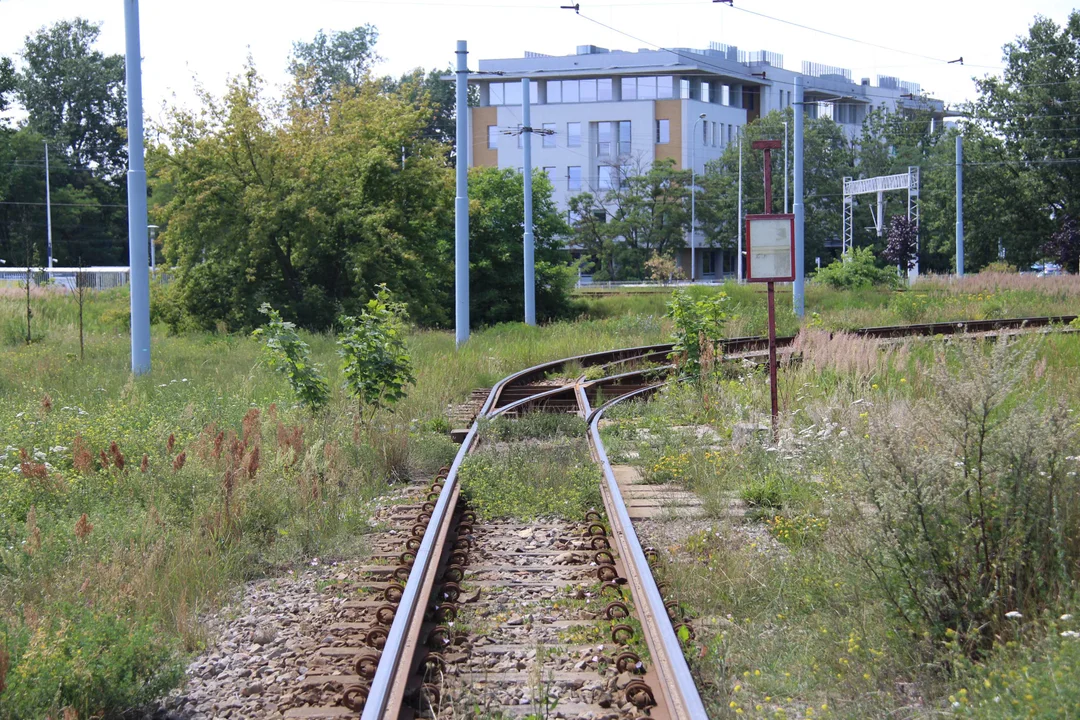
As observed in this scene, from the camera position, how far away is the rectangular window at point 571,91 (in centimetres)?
8675

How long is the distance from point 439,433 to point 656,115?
256ft

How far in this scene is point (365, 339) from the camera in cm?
1249

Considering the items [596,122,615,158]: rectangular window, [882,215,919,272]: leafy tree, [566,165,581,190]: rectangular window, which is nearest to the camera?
[882,215,919,272]: leafy tree

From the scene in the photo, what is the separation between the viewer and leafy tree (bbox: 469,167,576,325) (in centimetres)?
4516

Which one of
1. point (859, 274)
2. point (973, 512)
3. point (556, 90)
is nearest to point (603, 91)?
point (556, 90)

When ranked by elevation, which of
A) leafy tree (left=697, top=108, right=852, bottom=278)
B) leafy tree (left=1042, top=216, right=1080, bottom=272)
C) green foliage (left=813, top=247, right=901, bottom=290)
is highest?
leafy tree (left=697, top=108, right=852, bottom=278)

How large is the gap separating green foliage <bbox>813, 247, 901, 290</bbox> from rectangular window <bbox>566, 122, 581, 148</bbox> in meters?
45.8

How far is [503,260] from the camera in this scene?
45281mm

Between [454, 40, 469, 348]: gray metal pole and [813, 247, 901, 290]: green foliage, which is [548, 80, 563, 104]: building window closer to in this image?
[813, 247, 901, 290]: green foliage

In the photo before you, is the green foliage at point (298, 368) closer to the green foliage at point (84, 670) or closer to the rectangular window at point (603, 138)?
the green foliage at point (84, 670)

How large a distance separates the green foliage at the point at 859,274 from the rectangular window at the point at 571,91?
1841 inches

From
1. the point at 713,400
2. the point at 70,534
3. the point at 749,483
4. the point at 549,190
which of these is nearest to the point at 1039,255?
the point at 549,190

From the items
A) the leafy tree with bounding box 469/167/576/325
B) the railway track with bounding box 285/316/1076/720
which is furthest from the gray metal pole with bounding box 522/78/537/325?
the railway track with bounding box 285/316/1076/720

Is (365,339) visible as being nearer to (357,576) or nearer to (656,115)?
(357,576)
